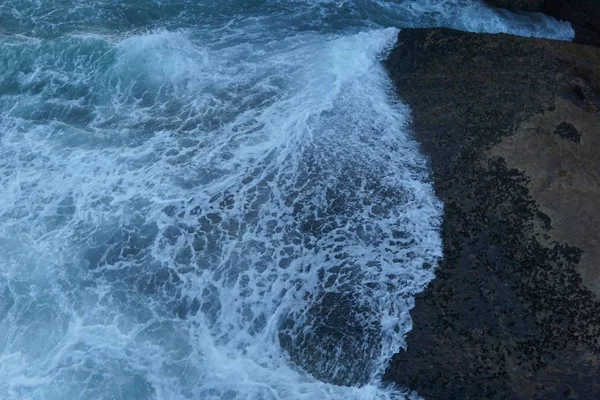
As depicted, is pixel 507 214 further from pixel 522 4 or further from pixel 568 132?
pixel 522 4

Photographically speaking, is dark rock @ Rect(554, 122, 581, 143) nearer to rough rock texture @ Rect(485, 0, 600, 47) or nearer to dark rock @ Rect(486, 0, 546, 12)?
rough rock texture @ Rect(485, 0, 600, 47)

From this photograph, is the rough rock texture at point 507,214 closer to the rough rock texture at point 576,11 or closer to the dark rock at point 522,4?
the rough rock texture at point 576,11

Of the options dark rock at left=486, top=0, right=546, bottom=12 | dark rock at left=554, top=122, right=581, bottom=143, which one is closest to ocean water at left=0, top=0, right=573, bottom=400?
dark rock at left=486, top=0, right=546, bottom=12

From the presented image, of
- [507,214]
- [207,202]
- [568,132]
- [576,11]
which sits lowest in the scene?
[207,202]

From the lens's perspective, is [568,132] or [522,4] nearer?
[568,132]

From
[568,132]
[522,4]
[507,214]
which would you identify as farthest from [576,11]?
[507,214]

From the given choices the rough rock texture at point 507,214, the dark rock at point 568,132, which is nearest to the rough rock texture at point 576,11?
the rough rock texture at point 507,214
